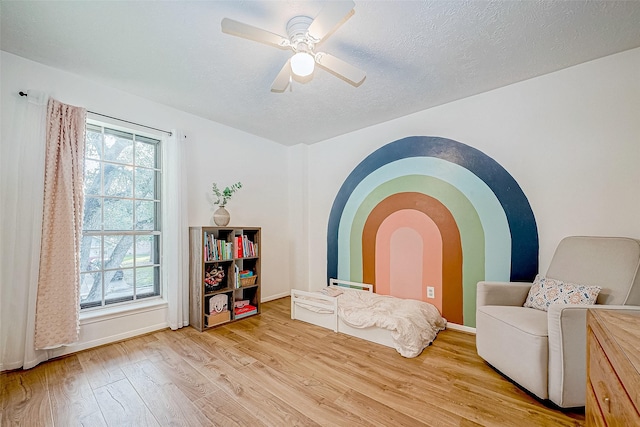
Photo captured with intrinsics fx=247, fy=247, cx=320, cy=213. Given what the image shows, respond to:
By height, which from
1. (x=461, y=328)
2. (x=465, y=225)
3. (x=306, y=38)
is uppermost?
(x=306, y=38)

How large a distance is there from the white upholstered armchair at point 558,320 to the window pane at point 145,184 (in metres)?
3.43

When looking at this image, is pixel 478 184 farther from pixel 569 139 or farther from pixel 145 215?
pixel 145 215

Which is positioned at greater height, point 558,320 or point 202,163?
point 202,163

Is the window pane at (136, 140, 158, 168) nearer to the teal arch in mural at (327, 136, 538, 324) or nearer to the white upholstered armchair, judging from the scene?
the teal arch in mural at (327, 136, 538, 324)

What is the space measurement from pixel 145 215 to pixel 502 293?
140 inches

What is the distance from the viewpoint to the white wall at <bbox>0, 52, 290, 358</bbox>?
2.05 m

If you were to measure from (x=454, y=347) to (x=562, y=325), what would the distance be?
3.29 ft

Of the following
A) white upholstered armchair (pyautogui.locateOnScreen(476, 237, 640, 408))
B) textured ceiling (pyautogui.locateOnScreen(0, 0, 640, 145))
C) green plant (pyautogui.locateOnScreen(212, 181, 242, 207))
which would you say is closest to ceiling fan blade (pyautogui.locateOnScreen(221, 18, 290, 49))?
textured ceiling (pyautogui.locateOnScreen(0, 0, 640, 145))

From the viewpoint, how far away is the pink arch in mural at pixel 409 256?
277 centimetres

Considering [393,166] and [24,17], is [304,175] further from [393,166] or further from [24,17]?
[24,17]

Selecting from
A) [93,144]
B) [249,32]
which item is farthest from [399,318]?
[93,144]

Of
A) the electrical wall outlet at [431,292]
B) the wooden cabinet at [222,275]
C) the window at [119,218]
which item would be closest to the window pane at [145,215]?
the window at [119,218]

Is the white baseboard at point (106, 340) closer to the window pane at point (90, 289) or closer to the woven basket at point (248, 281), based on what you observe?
the window pane at point (90, 289)

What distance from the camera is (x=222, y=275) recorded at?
296 centimetres
